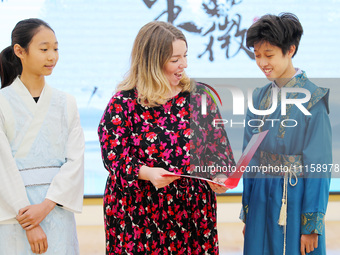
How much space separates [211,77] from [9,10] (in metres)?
1.77

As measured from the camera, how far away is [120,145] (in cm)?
179

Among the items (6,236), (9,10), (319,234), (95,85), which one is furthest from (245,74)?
(6,236)

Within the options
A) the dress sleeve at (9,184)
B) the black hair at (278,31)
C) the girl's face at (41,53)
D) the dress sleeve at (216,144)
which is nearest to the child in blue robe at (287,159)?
the black hair at (278,31)

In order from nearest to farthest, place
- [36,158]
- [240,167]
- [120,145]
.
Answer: [240,167] < [120,145] < [36,158]

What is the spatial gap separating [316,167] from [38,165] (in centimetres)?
110

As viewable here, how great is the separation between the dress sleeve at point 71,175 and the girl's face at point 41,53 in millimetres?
190

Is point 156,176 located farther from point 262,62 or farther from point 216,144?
point 262,62

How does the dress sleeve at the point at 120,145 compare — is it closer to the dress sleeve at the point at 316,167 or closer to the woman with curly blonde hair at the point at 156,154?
the woman with curly blonde hair at the point at 156,154

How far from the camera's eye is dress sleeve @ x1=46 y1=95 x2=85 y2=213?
189cm

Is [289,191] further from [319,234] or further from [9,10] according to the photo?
[9,10]

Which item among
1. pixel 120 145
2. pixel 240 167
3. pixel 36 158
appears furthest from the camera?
pixel 36 158

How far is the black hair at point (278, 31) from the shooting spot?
1844 millimetres

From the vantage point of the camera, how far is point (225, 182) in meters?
1.71

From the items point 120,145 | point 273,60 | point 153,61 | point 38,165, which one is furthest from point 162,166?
point 273,60
